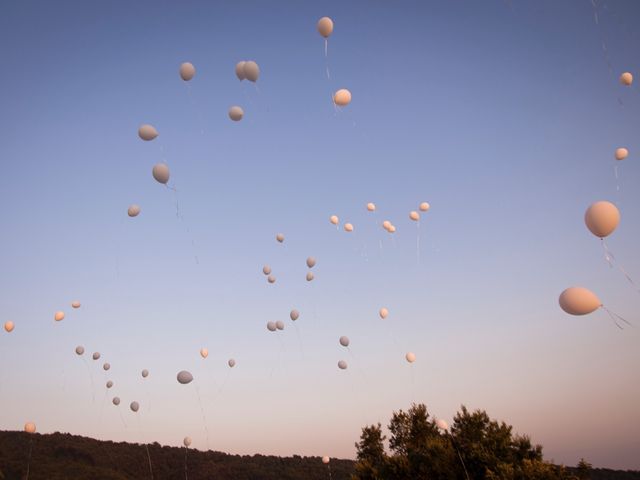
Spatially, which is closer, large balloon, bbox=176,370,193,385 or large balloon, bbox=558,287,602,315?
large balloon, bbox=558,287,602,315

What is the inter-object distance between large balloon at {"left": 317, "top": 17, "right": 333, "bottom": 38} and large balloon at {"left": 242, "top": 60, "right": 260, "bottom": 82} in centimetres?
139

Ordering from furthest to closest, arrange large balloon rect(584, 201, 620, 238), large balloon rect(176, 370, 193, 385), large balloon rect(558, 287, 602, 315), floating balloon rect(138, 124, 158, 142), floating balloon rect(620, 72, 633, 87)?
large balloon rect(176, 370, 193, 385), floating balloon rect(138, 124, 158, 142), floating balloon rect(620, 72, 633, 87), large balloon rect(584, 201, 620, 238), large balloon rect(558, 287, 602, 315)

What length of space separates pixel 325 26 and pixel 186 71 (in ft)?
9.23

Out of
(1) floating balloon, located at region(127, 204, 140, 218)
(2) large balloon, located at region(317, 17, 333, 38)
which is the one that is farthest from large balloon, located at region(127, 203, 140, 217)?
(2) large balloon, located at region(317, 17, 333, 38)

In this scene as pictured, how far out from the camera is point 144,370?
13805mm

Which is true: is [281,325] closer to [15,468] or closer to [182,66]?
[182,66]

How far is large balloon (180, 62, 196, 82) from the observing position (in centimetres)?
898

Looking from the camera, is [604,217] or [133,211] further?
[133,211]

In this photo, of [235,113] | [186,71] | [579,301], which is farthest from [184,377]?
[579,301]

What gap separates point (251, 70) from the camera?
8719 millimetres

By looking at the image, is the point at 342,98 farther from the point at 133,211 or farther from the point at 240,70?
the point at 133,211

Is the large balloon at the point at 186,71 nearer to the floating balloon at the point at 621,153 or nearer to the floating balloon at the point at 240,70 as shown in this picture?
the floating balloon at the point at 240,70

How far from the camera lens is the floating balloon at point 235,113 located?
31.1 ft

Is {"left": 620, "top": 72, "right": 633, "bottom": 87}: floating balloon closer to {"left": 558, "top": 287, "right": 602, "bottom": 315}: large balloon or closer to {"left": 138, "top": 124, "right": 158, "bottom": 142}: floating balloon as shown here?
{"left": 558, "top": 287, "right": 602, "bottom": 315}: large balloon
